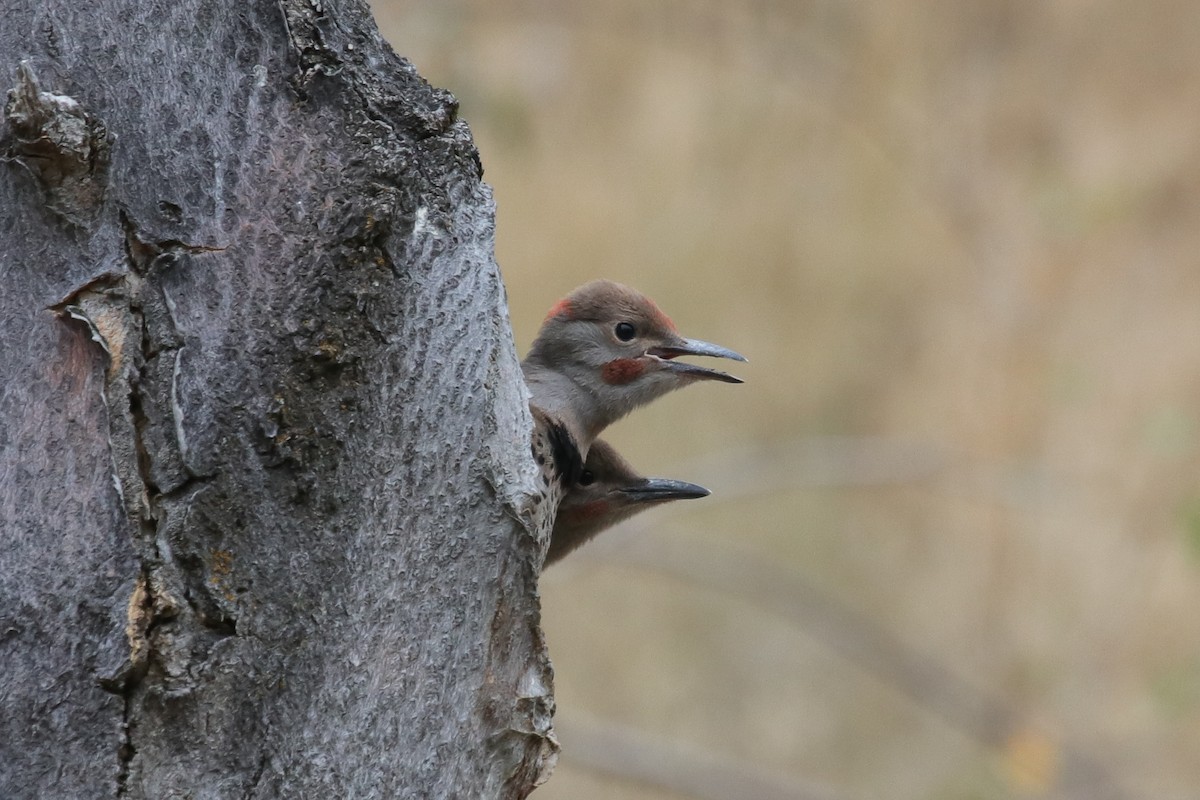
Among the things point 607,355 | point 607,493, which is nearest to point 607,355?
point 607,355

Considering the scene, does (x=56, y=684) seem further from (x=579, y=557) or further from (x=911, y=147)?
(x=911, y=147)

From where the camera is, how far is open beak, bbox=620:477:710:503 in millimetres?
2494

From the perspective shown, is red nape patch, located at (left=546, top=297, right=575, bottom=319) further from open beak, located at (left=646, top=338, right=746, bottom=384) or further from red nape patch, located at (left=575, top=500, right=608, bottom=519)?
red nape patch, located at (left=575, top=500, right=608, bottom=519)

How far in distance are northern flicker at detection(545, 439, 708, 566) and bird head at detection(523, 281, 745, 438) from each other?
0.08m

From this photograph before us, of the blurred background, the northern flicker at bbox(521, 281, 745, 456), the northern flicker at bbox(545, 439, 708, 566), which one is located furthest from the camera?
the blurred background

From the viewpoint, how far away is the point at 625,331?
2.69m

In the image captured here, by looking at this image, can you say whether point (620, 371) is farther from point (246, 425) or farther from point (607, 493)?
point (246, 425)

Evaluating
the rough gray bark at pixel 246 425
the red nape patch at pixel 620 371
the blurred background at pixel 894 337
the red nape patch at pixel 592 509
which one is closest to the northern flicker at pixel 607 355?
the red nape patch at pixel 620 371

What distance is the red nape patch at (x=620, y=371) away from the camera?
261cm

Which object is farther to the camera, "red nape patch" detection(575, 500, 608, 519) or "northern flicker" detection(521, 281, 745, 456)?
"northern flicker" detection(521, 281, 745, 456)

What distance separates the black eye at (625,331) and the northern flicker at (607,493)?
23cm

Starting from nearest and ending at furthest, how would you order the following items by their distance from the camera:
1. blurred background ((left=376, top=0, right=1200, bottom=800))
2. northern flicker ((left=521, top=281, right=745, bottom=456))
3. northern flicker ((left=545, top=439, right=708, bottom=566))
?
northern flicker ((left=545, top=439, right=708, bottom=566)) → northern flicker ((left=521, top=281, right=745, bottom=456)) → blurred background ((left=376, top=0, right=1200, bottom=800))

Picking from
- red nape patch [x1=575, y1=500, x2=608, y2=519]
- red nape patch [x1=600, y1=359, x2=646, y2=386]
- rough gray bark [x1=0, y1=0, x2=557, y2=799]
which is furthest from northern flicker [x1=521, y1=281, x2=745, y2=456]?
rough gray bark [x1=0, y1=0, x2=557, y2=799]

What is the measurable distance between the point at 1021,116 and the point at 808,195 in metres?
1.60
